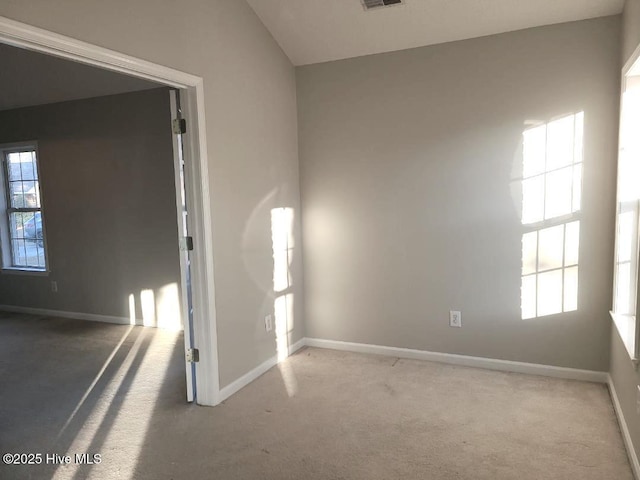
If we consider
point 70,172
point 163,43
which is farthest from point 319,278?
point 70,172

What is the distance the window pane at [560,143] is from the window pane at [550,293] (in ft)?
2.40

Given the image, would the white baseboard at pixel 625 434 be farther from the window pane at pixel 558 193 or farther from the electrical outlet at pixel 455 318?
the window pane at pixel 558 193

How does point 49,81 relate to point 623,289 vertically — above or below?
above

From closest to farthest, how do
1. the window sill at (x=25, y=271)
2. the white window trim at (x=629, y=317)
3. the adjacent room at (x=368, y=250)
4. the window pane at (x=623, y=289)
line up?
1. the white window trim at (x=629, y=317)
2. the adjacent room at (x=368, y=250)
3. the window pane at (x=623, y=289)
4. the window sill at (x=25, y=271)

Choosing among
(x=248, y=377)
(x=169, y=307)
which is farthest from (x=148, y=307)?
(x=248, y=377)

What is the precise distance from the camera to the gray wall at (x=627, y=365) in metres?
2.32

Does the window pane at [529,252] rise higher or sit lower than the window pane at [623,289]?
higher

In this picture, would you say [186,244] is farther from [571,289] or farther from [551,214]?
[571,289]

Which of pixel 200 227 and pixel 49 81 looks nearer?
pixel 200 227

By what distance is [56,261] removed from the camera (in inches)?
219

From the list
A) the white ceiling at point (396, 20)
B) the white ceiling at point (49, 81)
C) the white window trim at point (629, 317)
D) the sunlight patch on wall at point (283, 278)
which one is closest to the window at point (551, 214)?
the white window trim at point (629, 317)

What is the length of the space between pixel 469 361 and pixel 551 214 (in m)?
1.23

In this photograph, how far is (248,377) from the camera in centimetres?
348

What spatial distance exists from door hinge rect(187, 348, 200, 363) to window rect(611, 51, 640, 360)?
247cm
